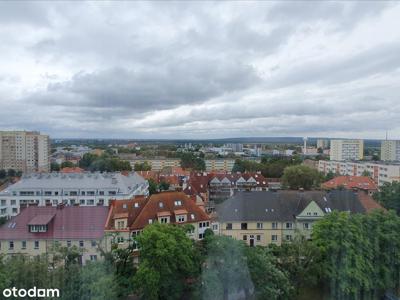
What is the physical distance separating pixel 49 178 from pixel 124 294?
8.06 metres

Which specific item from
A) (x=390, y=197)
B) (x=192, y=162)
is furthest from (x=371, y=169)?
(x=192, y=162)

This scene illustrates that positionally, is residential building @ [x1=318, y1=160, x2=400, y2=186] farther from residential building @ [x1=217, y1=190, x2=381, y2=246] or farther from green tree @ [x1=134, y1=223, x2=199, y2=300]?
green tree @ [x1=134, y1=223, x2=199, y2=300]

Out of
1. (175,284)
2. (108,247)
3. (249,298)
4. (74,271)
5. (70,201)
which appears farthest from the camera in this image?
(70,201)

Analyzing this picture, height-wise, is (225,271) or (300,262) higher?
(225,271)

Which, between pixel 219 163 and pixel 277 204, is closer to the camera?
pixel 277 204

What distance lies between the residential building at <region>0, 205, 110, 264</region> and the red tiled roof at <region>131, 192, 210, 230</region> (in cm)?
79

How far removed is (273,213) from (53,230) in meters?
4.87

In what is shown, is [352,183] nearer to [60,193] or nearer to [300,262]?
[300,262]

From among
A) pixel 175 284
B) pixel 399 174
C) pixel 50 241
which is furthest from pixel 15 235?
pixel 399 174

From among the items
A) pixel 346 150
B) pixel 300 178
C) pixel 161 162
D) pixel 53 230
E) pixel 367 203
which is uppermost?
pixel 346 150

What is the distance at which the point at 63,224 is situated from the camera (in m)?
6.76

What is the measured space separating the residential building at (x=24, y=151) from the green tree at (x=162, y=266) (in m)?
18.7

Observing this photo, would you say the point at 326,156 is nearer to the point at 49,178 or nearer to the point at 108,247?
the point at 49,178

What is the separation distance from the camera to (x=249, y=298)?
472 cm
